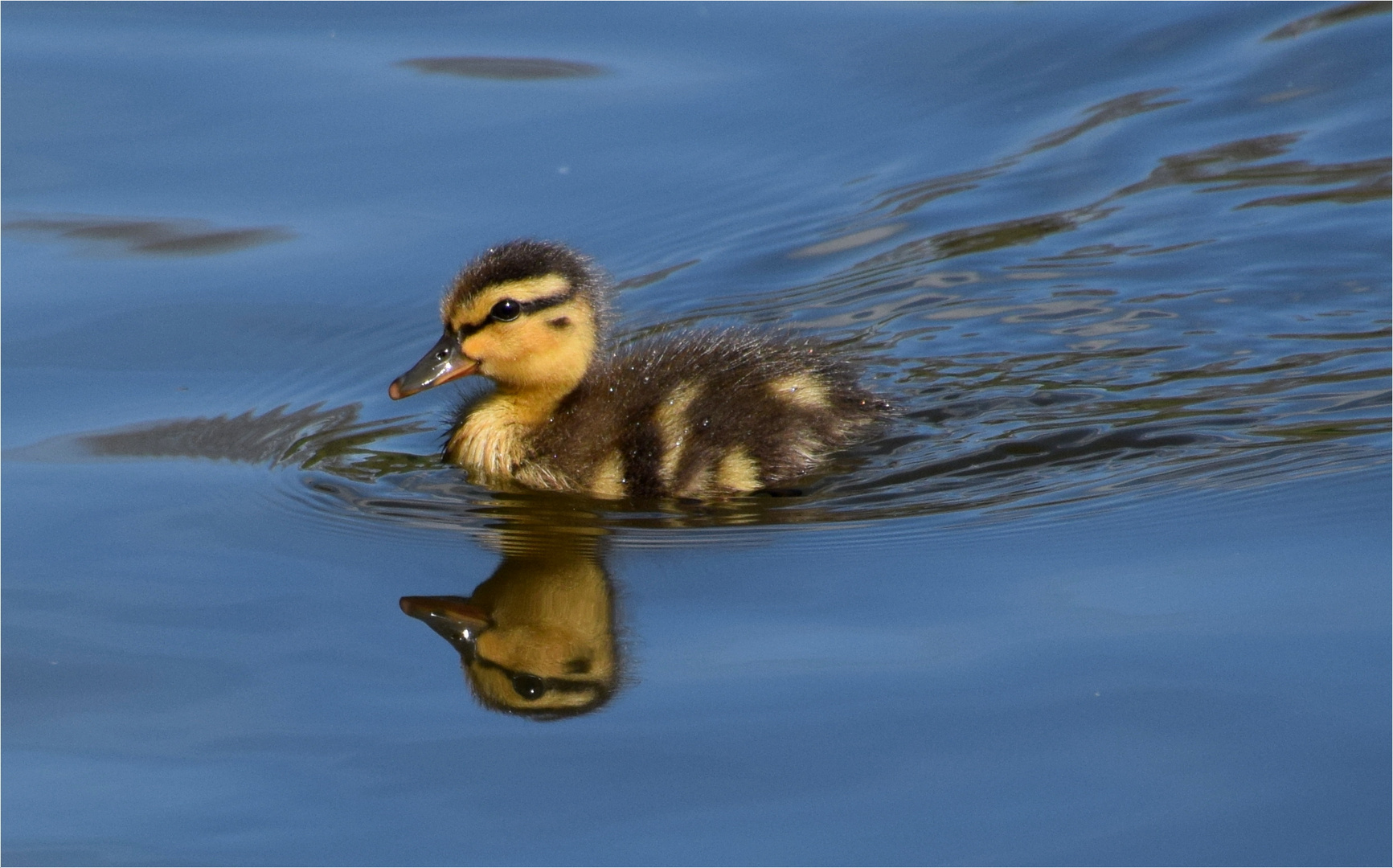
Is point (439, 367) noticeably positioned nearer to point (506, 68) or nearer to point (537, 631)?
point (537, 631)

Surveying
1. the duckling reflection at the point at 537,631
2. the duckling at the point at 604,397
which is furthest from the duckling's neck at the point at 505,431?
the duckling reflection at the point at 537,631

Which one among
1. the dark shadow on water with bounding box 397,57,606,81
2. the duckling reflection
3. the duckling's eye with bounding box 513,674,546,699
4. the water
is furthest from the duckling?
the dark shadow on water with bounding box 397,57,606,81

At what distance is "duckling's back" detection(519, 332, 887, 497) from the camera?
3.93 m

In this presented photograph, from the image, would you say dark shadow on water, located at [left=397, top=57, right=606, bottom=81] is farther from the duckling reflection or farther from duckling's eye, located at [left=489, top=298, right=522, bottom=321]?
the duckling reflection

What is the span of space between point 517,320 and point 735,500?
0.62m

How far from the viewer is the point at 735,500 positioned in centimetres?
387

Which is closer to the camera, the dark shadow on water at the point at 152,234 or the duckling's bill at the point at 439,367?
the duckling's bill at the point at 439,367

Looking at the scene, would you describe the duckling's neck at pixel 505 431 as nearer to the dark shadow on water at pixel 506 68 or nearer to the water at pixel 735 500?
the water at pixel 735 500

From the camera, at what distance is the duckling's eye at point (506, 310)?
4043mm

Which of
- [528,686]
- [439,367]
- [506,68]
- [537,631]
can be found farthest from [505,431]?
[506,68]

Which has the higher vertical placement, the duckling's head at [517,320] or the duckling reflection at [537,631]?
the duckling's head at [517,320]

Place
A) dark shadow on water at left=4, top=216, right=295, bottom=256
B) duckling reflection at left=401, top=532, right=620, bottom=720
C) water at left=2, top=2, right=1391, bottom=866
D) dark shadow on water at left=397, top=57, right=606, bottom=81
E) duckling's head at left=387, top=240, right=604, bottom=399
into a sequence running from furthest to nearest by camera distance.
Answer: dark shadow on water at left=397, top=57, right=606, bottom=81, dark shadow on water at left=4, top=216, right=295, bottom=256, duckling's head at left=387, top=240, right=604, bottom=399, duckling reflection at left=401, top=532, right=620, bottom=720, water at left=2, top=2, right=1391, bottom=866

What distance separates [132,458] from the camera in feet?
13.5

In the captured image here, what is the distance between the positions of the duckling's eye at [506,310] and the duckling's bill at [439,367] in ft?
0.36
